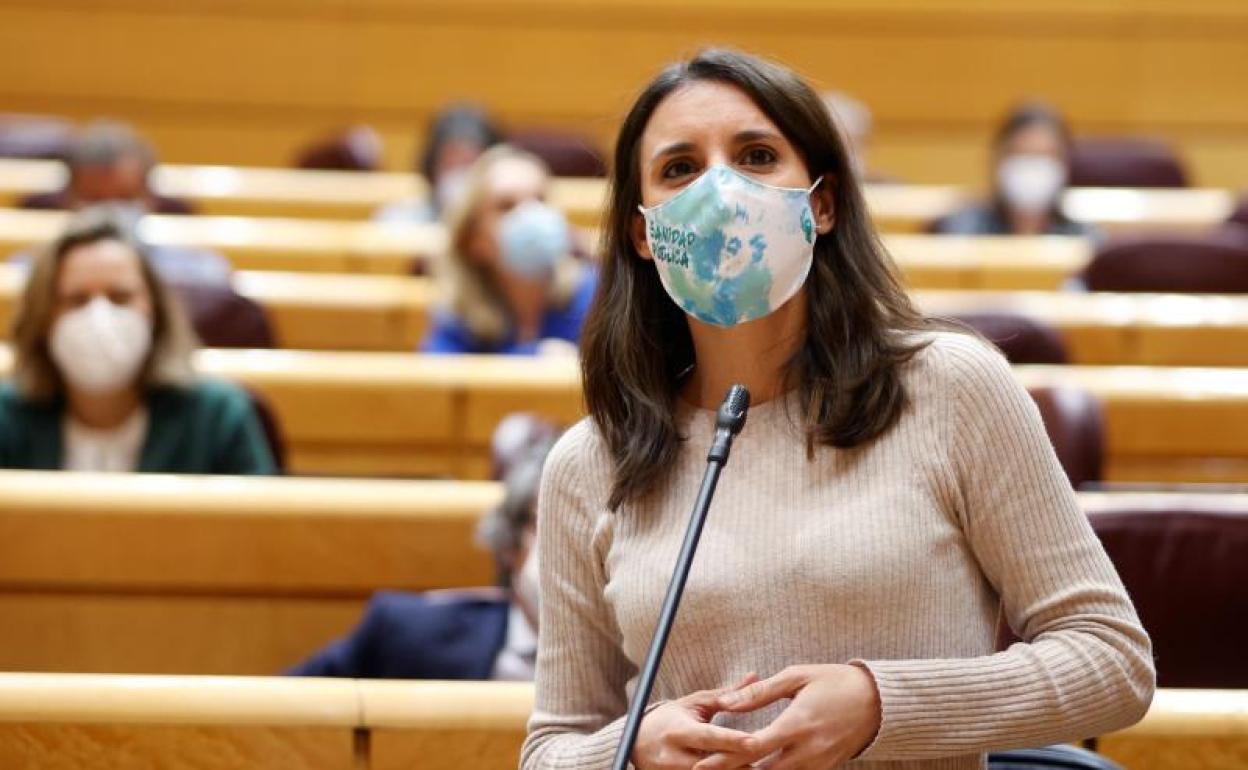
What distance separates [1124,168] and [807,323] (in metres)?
3.10

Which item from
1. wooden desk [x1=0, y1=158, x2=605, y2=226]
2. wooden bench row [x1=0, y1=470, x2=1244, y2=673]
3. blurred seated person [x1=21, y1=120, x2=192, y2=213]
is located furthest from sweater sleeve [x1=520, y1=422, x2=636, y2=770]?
wooden desk [x1=0, y1=158, x2=605, y2=226]

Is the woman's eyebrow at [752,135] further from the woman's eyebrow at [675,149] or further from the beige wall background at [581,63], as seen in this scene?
the beige wall background at [581,63]

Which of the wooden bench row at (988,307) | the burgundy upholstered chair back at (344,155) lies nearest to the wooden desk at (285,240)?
the wooden bench row at (988,307)

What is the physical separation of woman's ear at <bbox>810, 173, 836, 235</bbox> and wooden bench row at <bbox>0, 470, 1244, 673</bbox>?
693 mm

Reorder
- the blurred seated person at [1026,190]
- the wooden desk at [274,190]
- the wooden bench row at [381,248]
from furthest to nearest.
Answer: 1. the wooden desk at [274,190]
2. the blurred seated person at [1026,190]
3. the wooden bench row at [381,248]

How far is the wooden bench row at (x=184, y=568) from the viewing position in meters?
1.51

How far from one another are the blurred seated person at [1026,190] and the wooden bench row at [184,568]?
180 cm

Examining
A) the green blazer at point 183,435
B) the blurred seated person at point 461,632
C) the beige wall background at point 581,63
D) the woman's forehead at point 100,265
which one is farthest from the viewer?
the beige wall background at point 581,63

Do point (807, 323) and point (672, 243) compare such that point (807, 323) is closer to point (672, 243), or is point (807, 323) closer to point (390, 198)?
point (672, 243)

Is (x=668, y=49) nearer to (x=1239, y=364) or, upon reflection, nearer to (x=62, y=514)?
(x=1239, y=364)

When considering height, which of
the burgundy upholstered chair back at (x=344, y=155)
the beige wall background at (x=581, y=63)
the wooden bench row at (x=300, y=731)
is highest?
the beige wall background at (x=581, y=63)

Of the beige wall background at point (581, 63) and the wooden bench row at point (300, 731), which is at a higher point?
the beige wall background at point (581, 63)

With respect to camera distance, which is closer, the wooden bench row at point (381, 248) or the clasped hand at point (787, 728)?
the clasped hand at point (787, 728)

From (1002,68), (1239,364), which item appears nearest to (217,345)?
(1239,364)
